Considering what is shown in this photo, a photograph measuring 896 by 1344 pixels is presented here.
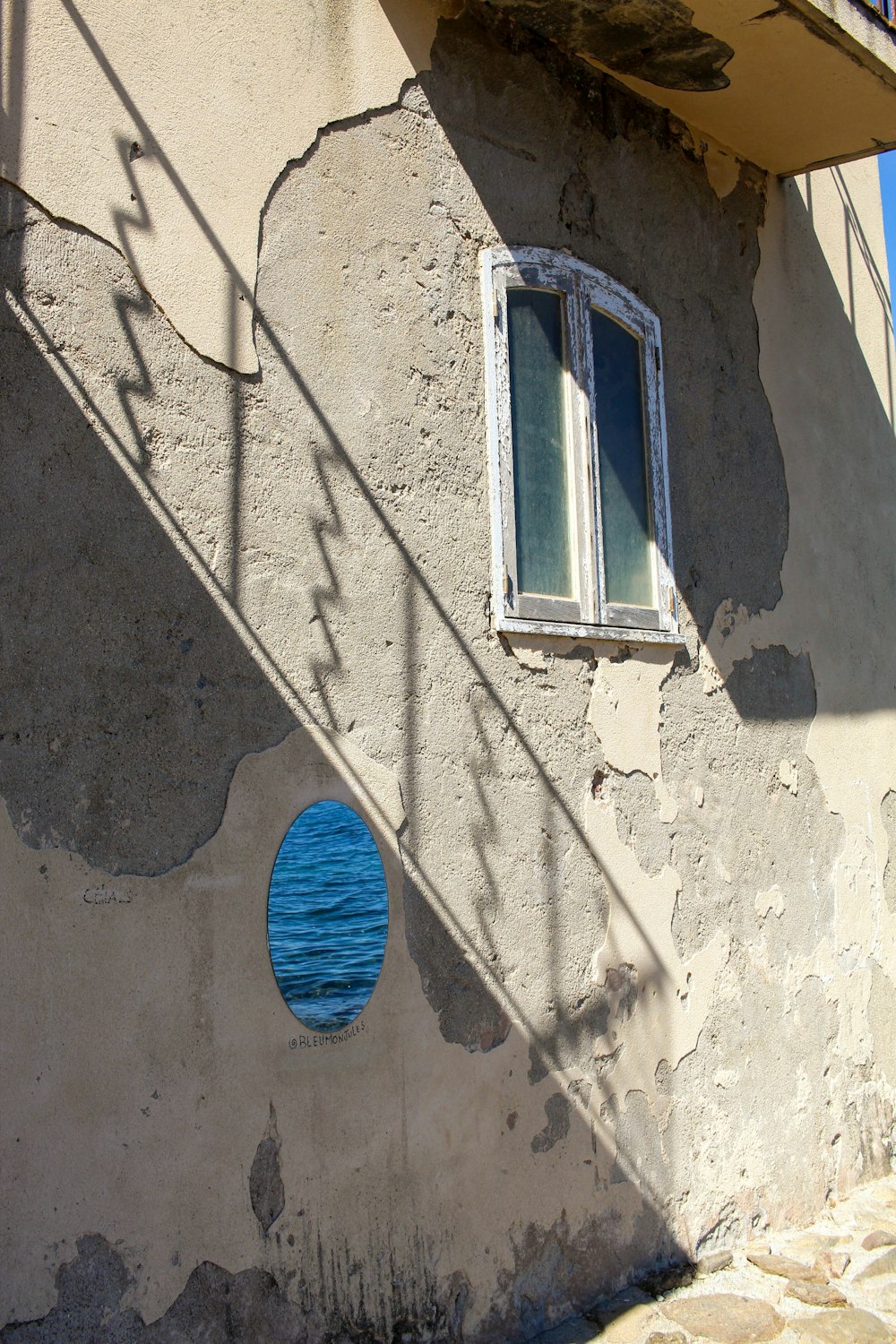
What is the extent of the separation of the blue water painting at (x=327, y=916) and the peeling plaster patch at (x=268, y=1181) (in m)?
0.27

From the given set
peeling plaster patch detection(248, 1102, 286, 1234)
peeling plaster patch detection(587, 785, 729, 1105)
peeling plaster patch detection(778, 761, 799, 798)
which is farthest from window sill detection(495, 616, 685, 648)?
peeling plaster patch detection(248, 1102, 286, 1234)

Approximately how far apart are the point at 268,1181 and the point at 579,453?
233cm

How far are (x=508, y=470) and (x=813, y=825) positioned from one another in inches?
81.7

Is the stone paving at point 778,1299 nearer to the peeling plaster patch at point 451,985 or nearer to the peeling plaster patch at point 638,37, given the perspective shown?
the peeling plaster patch at point 451,985

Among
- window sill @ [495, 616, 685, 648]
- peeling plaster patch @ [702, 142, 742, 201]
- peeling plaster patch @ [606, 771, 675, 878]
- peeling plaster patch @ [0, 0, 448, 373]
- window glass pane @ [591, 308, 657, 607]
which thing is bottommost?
peeling plaster patch @ [606, 771, 675, 878]

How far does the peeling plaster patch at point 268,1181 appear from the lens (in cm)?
272

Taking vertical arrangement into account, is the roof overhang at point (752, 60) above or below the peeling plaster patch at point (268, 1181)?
above

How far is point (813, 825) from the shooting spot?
468 cm

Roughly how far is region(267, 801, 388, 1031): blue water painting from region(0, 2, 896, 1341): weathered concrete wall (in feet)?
0.19

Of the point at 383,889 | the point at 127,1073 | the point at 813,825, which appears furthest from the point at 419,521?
the point at 813,825

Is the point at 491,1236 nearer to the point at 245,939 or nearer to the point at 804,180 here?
the point at 245,939

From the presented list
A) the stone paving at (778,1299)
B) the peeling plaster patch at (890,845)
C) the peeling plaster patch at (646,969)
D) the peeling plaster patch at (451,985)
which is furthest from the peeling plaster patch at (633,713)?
the peeling plaster patch at (890,845)

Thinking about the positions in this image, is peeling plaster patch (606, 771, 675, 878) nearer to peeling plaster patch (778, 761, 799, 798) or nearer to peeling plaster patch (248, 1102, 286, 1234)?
peeling plaster patch (778, 761, 799, 798)

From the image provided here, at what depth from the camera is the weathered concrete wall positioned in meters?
2.54
